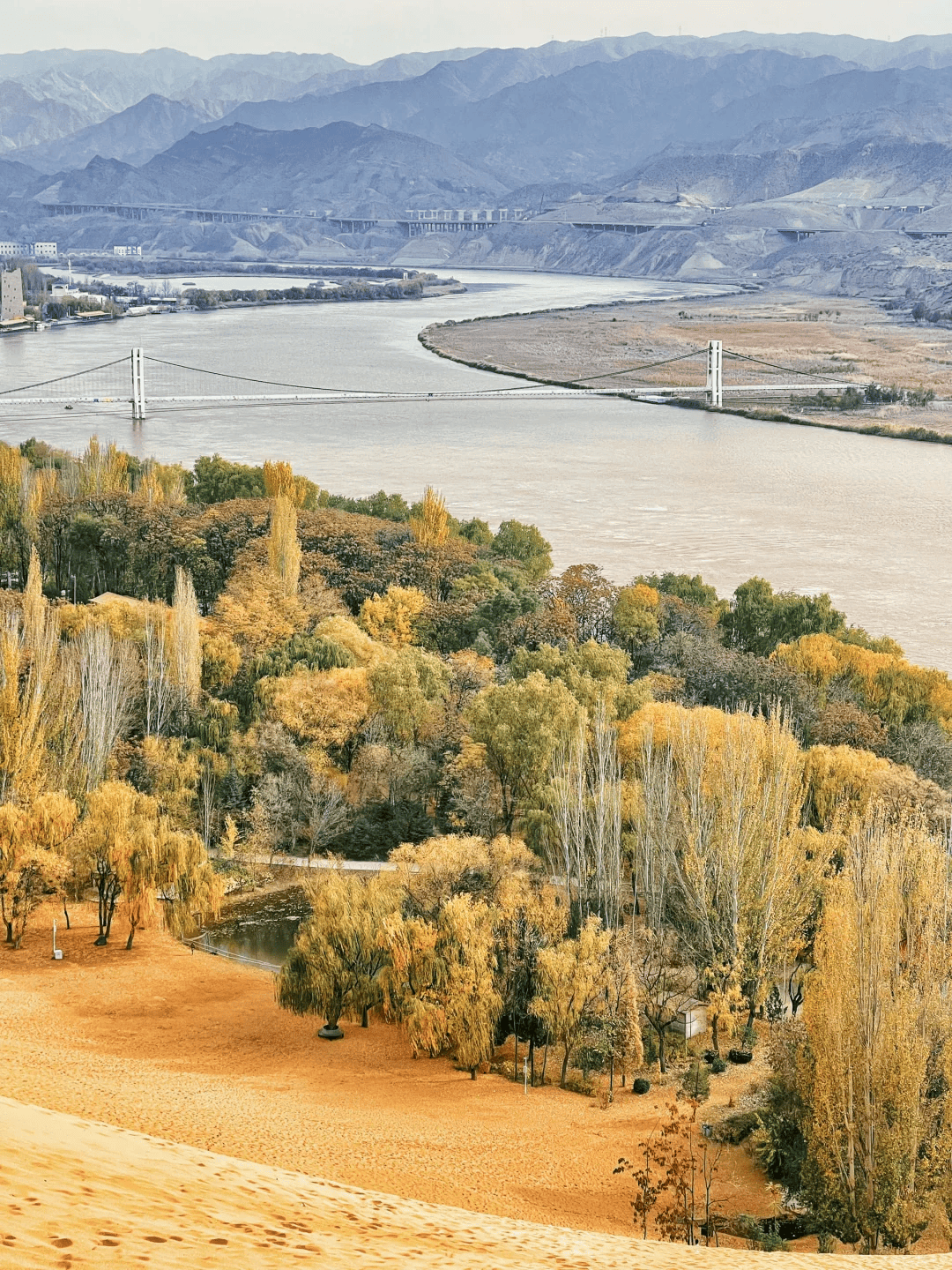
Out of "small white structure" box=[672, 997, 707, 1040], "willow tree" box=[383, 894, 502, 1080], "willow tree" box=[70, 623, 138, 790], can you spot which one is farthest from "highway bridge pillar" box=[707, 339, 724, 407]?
"willow tree" box=[383, 894, 502, 1080]

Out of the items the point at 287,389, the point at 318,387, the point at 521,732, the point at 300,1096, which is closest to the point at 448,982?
the point at 300,1096

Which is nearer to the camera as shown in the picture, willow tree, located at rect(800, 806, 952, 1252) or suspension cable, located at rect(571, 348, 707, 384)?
willow tree, located at rect(800, 806, 952, 1252)

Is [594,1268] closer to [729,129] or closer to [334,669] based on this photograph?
[334,669]

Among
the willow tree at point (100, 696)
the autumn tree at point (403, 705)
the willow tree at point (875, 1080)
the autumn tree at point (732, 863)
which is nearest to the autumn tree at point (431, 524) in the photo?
the autumn tree at point (403, 705)

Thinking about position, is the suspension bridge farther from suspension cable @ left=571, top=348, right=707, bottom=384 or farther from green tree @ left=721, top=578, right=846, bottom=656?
green tree @ left=721, top=578, right=846, bottom=656

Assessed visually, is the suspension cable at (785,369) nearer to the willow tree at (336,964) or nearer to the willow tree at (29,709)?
the willow tree at (29,709)

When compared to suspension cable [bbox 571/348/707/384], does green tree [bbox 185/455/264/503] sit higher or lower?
lower

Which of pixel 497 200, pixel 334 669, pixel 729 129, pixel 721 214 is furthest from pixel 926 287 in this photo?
pixel 729 129
